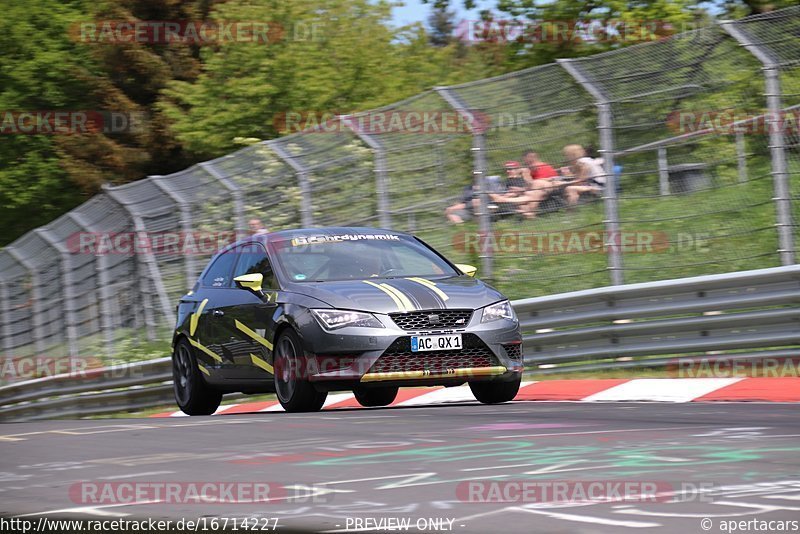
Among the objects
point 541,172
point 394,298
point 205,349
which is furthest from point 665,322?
point 205,349

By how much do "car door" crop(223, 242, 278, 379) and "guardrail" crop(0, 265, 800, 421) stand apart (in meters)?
2.83

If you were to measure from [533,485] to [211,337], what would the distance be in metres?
6.80

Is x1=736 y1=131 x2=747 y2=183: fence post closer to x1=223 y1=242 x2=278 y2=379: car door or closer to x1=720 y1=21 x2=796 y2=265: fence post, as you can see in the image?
x1=720 y1=21 x2=796 y2=265: fence post

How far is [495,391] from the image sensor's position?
11.2 metres

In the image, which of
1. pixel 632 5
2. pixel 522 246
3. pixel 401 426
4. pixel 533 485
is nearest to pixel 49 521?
pixel 533 485

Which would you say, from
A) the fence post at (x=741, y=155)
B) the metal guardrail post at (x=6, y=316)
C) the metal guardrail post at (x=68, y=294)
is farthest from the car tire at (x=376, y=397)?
the metal guardrail post at (x=6, y=316)

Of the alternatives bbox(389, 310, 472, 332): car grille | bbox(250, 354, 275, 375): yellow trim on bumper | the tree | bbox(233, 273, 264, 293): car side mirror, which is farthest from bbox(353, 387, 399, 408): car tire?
the tree

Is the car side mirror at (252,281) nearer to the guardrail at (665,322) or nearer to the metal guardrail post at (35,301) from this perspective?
the guardrail at (665,322)

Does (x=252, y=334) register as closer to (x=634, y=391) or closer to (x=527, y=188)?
(x=634, y=391)

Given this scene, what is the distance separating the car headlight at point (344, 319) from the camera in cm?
1023

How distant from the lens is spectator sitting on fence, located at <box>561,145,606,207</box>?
13156 mm

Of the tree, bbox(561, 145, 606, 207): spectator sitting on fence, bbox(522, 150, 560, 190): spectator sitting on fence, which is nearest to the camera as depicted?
bbox(561, 145, 606, 207): spectator sitting on fence

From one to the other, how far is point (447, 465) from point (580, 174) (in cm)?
705

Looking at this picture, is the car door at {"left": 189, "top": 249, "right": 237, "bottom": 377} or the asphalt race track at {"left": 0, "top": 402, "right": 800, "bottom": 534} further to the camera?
the car door at {"left": 189, "top": 249, "right": 237, "bottom": 377}
